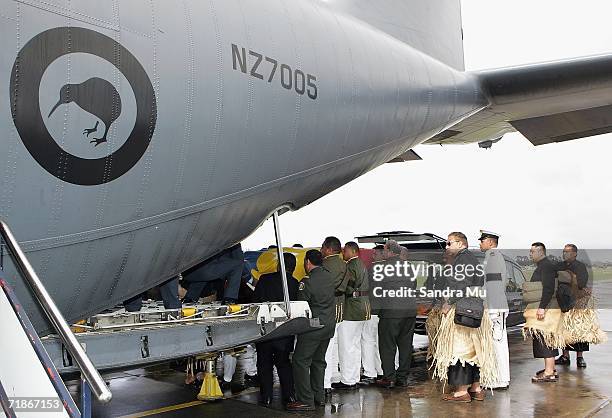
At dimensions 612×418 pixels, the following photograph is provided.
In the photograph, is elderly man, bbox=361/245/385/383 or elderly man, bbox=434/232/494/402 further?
elderly man, bbox=361/245/385/383

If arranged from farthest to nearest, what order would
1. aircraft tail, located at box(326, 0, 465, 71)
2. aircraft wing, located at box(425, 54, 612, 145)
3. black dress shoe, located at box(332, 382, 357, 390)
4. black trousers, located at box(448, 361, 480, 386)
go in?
black dress shoe, located at box(332, 382, 357, 390) < aircraft tail, located at box(326, 0, 465, 71) < aircraft wing, located at box(425, 54, 612, 145) < black trousers, located at box(448, 361, 480, 386)

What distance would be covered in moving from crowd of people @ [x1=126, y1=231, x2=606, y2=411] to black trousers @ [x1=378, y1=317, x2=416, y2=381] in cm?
1

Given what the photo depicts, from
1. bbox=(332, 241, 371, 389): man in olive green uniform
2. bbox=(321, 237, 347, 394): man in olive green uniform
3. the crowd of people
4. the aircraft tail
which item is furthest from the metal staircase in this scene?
the aircraft tail

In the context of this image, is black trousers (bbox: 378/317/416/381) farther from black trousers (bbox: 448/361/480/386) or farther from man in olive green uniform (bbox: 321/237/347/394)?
black trousers (bbox: 448/361/480/386)

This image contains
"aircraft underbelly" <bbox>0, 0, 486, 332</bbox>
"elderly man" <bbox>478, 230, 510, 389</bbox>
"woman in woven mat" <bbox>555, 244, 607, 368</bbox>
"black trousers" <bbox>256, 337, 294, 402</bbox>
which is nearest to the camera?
"aircraft underbelly" <bbox>0, 0, 486, 332</bbox>

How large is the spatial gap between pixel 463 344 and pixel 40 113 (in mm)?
5470

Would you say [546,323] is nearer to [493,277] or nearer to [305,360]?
[493,277]

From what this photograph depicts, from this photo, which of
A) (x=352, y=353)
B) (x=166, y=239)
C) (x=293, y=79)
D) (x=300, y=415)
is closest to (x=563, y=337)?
(x=352, y=353)

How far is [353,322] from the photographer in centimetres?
827

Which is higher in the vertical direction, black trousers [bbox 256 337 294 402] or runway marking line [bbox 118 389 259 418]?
black trousers [bbox 256 337 294 402]

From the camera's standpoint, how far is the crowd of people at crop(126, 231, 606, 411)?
23.8ft

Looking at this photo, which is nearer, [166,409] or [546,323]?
[166,409]

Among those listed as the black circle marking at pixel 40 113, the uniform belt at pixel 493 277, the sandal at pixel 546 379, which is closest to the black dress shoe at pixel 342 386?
the uniform belt at pixel 493 277

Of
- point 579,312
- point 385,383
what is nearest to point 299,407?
point 385,383
